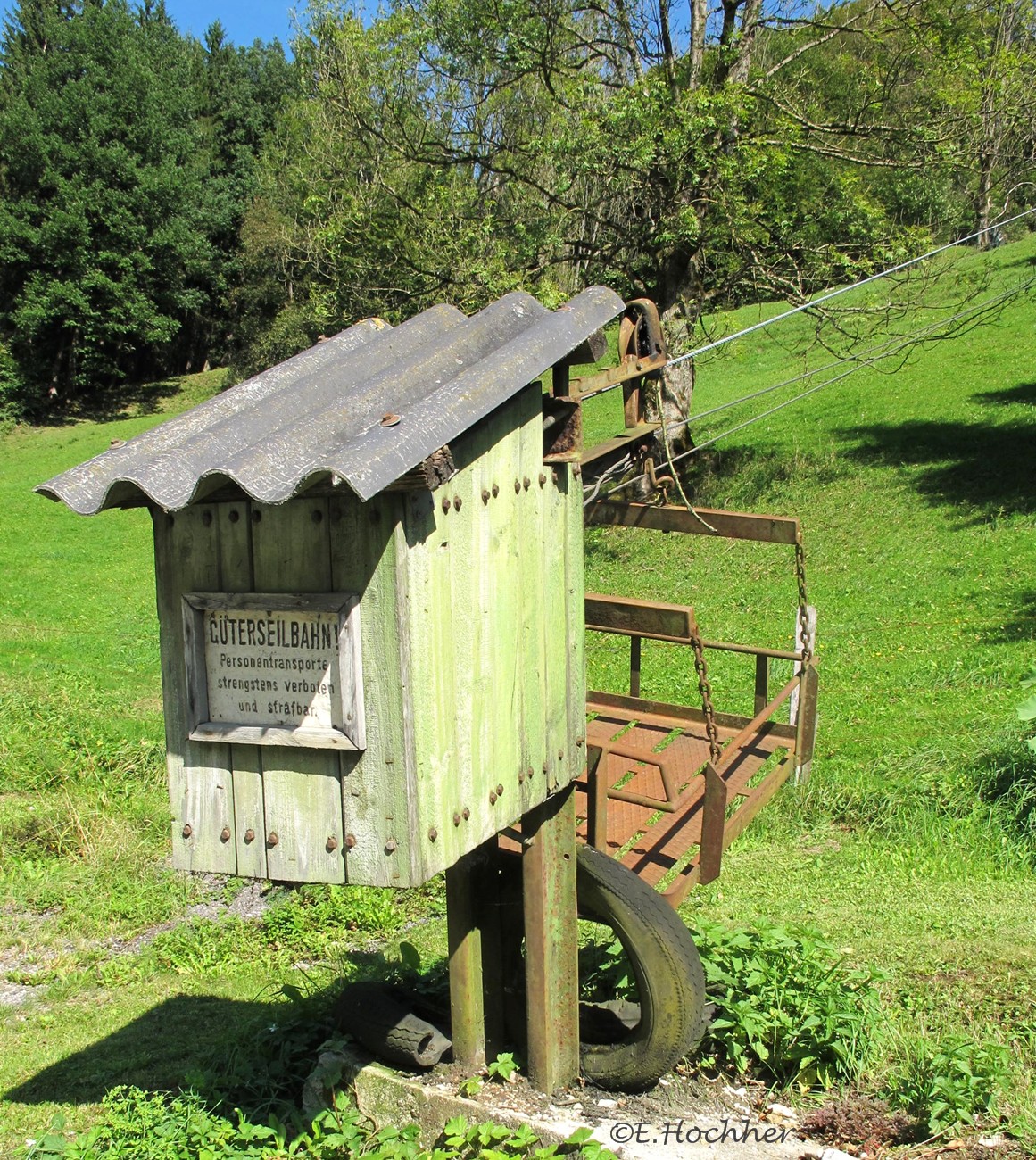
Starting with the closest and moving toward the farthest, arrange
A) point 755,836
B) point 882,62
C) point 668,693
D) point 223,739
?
point 223,739 → point 755,836 → point 668,693 → point 882,62

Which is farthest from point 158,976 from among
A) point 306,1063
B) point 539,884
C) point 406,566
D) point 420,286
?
point 420,286

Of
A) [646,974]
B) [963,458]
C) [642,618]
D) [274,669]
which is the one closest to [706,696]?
[642,618]

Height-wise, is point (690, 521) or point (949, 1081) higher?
point (690, 521)

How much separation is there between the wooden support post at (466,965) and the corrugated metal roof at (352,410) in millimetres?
1472

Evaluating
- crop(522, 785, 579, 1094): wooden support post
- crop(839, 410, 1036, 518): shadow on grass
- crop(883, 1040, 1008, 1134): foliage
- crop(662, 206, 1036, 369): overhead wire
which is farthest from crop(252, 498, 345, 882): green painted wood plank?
crop(839, 410, 1036, 518): shadow on grass

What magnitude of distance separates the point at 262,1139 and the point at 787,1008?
1.73 m

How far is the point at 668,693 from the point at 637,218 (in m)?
8.09

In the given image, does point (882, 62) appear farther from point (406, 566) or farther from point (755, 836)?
point (406, 566)

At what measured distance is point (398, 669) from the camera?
8.38ft

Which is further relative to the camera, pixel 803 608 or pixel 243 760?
pixel 803 608

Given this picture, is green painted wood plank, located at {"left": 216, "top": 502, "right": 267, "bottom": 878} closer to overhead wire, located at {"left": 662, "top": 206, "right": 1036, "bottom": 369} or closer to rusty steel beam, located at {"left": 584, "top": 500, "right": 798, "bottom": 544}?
overhead wire, located at {"left": 662, "top": 206, "right": 1036, "bottom": 369}

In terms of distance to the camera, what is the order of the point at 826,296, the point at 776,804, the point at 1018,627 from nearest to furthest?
the point at 776,804 → the point at 826,296 → the point at 1018,627

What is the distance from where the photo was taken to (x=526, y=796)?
3.08 metres

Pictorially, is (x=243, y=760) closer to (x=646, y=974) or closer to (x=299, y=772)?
(x=299, y=772)
